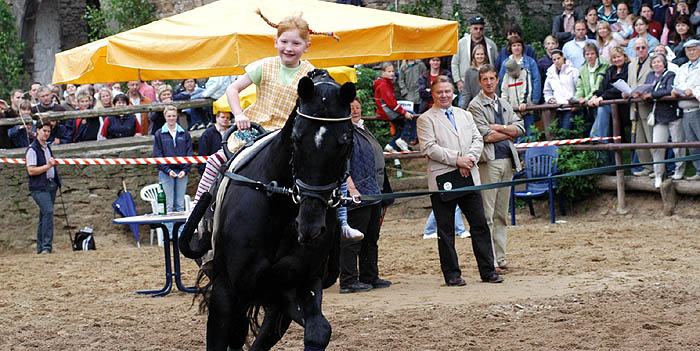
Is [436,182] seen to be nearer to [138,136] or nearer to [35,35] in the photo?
[138,136]

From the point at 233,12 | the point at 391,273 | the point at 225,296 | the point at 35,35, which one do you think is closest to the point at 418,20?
the point at 233,12

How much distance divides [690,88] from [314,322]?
902 cm

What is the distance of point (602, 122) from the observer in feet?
44.4

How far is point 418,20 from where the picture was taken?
10836 mm

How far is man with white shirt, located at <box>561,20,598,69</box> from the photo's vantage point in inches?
575

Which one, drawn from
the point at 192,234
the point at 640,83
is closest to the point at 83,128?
the point at 640,83

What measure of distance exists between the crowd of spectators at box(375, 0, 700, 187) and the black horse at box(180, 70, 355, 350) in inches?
321

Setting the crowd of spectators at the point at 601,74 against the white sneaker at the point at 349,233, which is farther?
the crowd of spectators at the point at 601,74

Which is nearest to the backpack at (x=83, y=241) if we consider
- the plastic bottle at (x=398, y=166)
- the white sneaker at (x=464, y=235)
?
the plastic bottle at (x=398, y=166)

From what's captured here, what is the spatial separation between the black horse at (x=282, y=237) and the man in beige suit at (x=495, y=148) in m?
4.34

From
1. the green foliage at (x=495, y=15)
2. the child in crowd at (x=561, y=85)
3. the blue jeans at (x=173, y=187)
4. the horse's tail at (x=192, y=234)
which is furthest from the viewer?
the green foliage at (x=495, y=15)

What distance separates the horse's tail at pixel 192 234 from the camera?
523 cm

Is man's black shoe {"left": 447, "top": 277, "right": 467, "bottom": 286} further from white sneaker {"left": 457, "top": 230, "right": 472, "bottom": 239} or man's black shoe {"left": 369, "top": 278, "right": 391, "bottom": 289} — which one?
white sneaker {"left": 457, "top": 230, "right": 472, "bottom": 239}

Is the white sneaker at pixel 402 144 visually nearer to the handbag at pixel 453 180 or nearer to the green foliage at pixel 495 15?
the handbag at pixel 453 180
